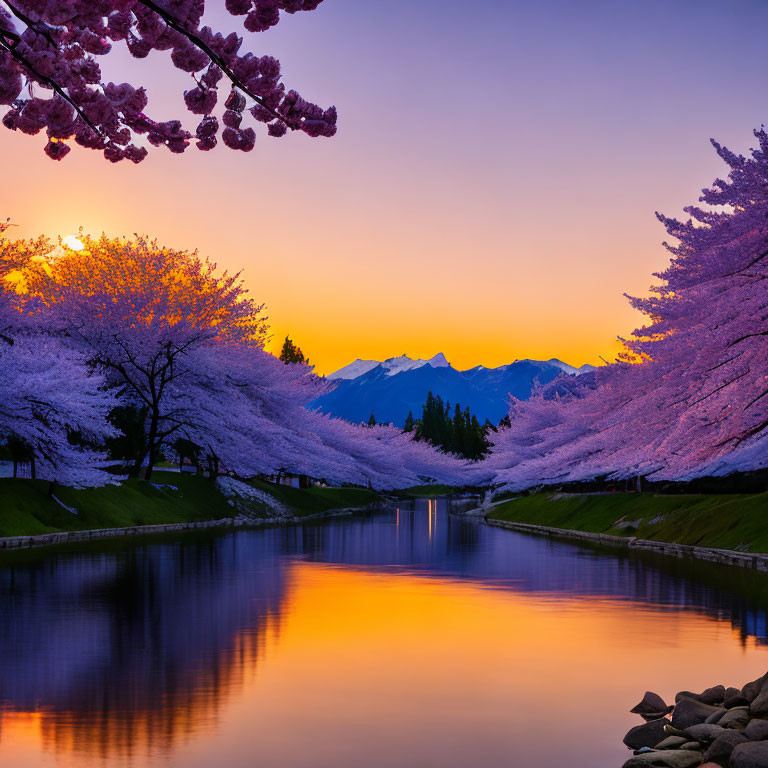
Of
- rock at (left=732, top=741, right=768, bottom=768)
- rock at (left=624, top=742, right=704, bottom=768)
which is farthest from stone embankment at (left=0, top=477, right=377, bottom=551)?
rock at (left=732, top=741, right=768, bottom=768)

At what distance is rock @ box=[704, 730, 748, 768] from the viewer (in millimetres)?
9133

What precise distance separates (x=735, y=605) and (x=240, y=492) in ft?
151

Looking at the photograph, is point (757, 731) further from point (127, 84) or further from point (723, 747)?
point (127, 84)

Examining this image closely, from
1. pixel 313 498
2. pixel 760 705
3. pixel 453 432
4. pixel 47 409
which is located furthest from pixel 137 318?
pixel 453 432

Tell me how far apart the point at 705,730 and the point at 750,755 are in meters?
1.11

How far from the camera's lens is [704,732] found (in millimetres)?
9766

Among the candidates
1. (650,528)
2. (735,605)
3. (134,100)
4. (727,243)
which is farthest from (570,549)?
(134,100)

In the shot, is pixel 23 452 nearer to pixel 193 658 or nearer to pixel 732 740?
pixel 193 658

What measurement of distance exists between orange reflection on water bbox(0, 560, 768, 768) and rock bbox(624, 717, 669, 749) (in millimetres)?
139

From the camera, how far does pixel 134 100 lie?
7930 mm

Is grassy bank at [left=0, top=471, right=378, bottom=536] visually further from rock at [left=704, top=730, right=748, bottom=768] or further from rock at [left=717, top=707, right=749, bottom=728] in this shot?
rock at [left=704, top=730, right=748, bottom=768]

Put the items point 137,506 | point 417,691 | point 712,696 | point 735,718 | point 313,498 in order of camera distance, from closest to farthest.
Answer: point 735,718
point 712,696
point 417,691
point 137,506
point 313,498

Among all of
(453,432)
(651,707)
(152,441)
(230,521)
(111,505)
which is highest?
(453,432)

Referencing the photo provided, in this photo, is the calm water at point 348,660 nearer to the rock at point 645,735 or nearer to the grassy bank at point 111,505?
the rock at point 645,735
